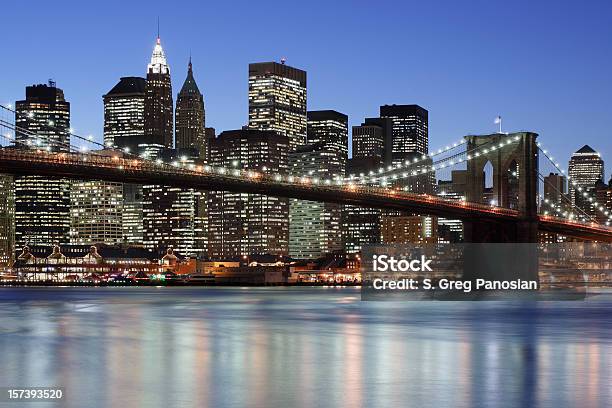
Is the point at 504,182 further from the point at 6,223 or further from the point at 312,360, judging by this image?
the point at 6,223

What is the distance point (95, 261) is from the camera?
149 m

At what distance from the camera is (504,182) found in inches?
3278

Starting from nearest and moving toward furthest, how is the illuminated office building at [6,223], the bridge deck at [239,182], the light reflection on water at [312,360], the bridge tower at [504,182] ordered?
the light reflection on water at [312,360]
the bridge deck at [239,182]
the bridge tower at [504,182]
the illuminated office building at [6,223]

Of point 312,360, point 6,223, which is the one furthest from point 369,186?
point 6,223

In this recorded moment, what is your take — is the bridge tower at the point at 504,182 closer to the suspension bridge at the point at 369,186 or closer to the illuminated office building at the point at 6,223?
the suspension bridge at the point at 369,186

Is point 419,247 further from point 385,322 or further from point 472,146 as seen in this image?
point 385,322

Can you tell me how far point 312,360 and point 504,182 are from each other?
64.1 meters

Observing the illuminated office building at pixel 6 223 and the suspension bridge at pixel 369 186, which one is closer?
the suspension bridge at pixel 369 186

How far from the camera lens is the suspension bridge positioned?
5789cm

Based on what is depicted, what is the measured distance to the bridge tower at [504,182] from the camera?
74.1 metres

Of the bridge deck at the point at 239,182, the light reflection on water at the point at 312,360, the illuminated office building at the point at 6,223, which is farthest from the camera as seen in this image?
the illuminated office building at the point at 6,223

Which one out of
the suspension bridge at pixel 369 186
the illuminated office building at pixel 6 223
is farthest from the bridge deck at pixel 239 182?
the illuminated office building at pixel 6 223

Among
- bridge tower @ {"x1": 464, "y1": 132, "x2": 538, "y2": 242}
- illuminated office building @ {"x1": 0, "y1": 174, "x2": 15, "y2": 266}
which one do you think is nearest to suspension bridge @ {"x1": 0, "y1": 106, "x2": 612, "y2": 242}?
bridge tower @ {"x1": 464, "y1": 132, "x2": 538, "y2": 242}

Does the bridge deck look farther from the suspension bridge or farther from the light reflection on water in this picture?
the light reflection on water
